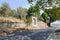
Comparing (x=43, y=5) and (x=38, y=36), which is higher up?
(x=43, y=5)

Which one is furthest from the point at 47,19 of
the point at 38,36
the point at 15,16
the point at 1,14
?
the point at 38,36

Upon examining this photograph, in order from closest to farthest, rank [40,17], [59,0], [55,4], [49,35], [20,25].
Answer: [49,35], [59,0], [55,4], [20,25], [40,17]

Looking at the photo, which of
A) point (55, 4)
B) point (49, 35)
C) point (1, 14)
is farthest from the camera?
point (1, 14)

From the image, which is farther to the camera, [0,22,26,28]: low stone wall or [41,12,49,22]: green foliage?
[41,12,49,22]: green foliage

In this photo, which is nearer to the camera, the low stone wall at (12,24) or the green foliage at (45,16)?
the low stone wall at (12,24)

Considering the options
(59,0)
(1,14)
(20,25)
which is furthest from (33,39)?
(1,14)

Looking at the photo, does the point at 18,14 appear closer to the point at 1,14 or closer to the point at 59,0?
the point at 1,14

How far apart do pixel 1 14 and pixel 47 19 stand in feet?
34.2

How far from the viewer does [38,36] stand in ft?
19.3

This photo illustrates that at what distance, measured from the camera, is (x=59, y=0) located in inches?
464

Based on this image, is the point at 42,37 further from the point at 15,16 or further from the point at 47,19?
the point at 47,19

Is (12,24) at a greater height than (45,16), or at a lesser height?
lesser

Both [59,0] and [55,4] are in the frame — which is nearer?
[59,0]

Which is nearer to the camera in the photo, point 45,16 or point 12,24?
point 12,24
